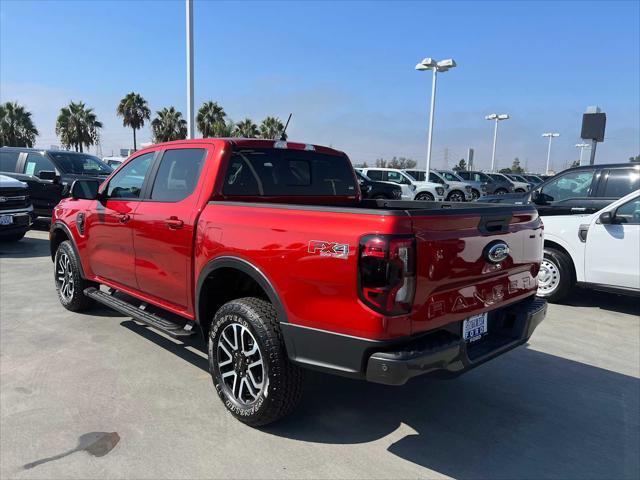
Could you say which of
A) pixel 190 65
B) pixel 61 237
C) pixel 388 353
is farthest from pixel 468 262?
pixel 190 65

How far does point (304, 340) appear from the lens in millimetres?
2746

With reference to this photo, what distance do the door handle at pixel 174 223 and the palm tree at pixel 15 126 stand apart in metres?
47.3

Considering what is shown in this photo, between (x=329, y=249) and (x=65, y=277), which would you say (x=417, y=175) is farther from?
(x=329, y=249)

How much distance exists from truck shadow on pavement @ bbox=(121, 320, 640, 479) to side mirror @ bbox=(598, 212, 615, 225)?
7.31 feet

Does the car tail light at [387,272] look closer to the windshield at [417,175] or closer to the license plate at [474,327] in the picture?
the license plate at [474,327]

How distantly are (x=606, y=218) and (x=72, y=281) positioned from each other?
631cm

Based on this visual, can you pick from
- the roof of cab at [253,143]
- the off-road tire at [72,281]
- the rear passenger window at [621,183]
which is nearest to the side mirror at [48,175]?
the off-road tire at [72,281]

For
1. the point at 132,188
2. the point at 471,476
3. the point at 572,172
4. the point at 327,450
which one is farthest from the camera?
the point at 572,172

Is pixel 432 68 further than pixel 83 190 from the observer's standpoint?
Yes

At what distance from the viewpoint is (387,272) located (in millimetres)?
2420

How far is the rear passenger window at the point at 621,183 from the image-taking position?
6.94m

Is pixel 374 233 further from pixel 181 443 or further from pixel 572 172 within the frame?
pixel 572 172

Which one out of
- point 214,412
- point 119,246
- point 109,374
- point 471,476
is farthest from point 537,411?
point 119,246

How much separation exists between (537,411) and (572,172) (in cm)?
526
